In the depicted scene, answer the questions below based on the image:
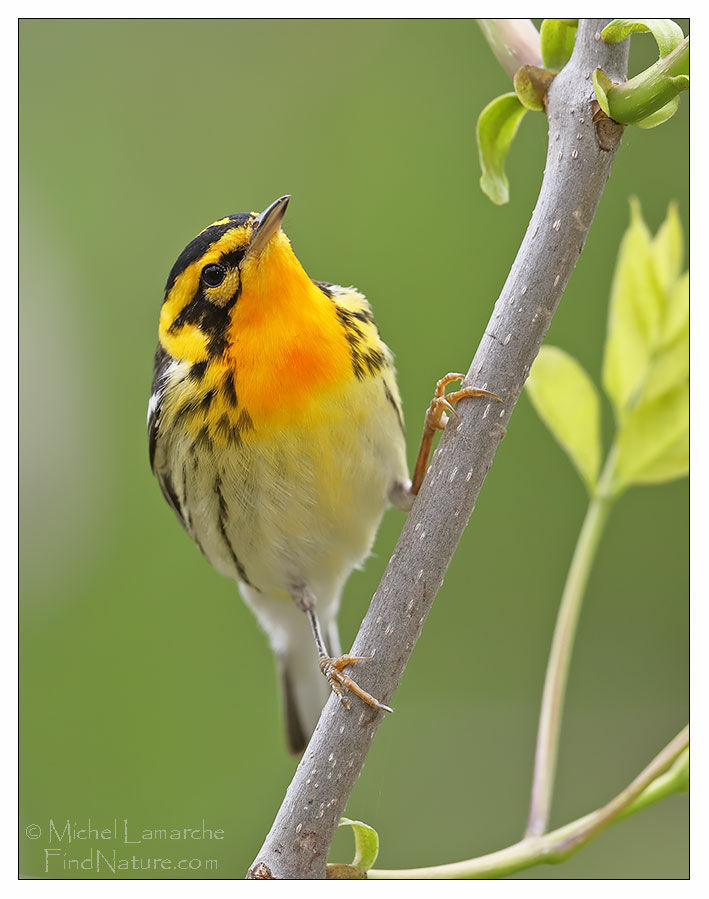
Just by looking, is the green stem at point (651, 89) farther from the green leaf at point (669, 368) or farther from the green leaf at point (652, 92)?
the green leaf at point (669, 368)

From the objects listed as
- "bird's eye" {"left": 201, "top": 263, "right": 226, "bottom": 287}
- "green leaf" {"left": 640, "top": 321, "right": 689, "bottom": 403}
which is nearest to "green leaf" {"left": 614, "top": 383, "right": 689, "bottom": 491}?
"green leaf" {"left": 640, "top": 321, "right": 689, "bottom": 403}

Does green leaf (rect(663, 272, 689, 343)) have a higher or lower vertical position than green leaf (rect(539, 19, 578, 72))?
lower

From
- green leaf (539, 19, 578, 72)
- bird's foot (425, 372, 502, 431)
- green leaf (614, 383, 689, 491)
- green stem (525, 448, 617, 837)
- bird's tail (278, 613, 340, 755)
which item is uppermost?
green leaf (539, 19, 578, 72)

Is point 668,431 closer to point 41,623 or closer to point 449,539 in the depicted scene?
point 449,539

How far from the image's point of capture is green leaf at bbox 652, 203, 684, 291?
1280 mm

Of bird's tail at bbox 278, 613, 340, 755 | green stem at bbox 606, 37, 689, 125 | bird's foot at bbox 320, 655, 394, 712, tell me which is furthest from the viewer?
bird's tail at bbox 278, 613, 340, 755

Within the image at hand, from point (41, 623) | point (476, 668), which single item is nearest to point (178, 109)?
point (41, 623)

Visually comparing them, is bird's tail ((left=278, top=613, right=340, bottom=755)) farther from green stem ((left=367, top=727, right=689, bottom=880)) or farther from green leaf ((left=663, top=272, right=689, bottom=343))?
green leaf ((left=663, top=272, right=689, bottom=343))

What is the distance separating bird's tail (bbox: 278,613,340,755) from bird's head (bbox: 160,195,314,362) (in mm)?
673

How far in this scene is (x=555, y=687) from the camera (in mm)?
1126

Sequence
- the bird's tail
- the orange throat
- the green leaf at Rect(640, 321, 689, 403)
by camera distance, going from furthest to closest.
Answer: the bird's tail
the orange throat
the green leaf at Rect(640, 321, 689, 403)

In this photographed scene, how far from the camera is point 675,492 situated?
155 centimetres

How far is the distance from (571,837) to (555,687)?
0.57 ft
